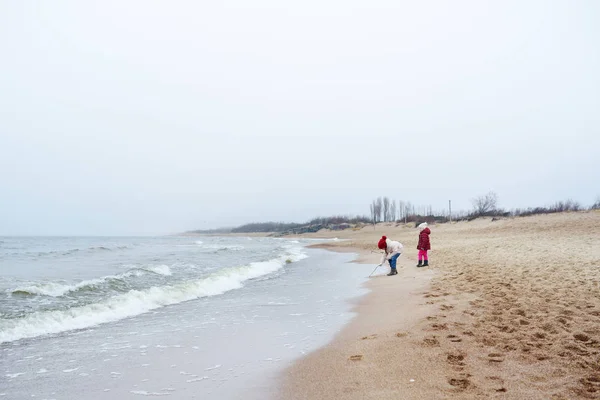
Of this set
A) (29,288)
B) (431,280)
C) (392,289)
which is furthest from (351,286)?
(29,288)

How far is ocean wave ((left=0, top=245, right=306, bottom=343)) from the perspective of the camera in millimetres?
7107

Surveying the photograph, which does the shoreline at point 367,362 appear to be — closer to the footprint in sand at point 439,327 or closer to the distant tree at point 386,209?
the footprint in sand at point 439,327

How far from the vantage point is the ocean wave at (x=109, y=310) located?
23.3ft

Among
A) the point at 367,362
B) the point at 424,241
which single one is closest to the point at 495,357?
the point at 367,362

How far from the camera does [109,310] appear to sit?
8633 millimetres

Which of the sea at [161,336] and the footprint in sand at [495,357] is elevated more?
the footprint in sand at [495,357]

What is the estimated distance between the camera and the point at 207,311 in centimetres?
880

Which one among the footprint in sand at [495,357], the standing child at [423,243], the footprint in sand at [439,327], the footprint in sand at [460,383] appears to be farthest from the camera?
the standing child at [423,243]

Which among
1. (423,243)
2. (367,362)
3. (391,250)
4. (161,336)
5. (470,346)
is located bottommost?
(161,336)

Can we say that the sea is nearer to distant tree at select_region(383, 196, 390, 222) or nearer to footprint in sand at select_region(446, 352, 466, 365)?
footprint in sand at select_region(446, 352, 466, 365)

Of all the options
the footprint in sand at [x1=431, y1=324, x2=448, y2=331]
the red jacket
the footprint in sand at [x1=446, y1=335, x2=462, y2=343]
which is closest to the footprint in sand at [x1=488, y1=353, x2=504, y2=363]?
the footprint in sand at [x1=446, y1=335, x2=462, y2=343]

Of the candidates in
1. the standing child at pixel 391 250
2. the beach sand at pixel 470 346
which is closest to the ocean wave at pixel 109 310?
the beach sand at pixel 470 346

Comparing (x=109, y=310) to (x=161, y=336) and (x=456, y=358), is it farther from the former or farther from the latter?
(x=456, y=358)

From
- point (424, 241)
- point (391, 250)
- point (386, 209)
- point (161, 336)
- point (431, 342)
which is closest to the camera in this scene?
point (431, 342)
